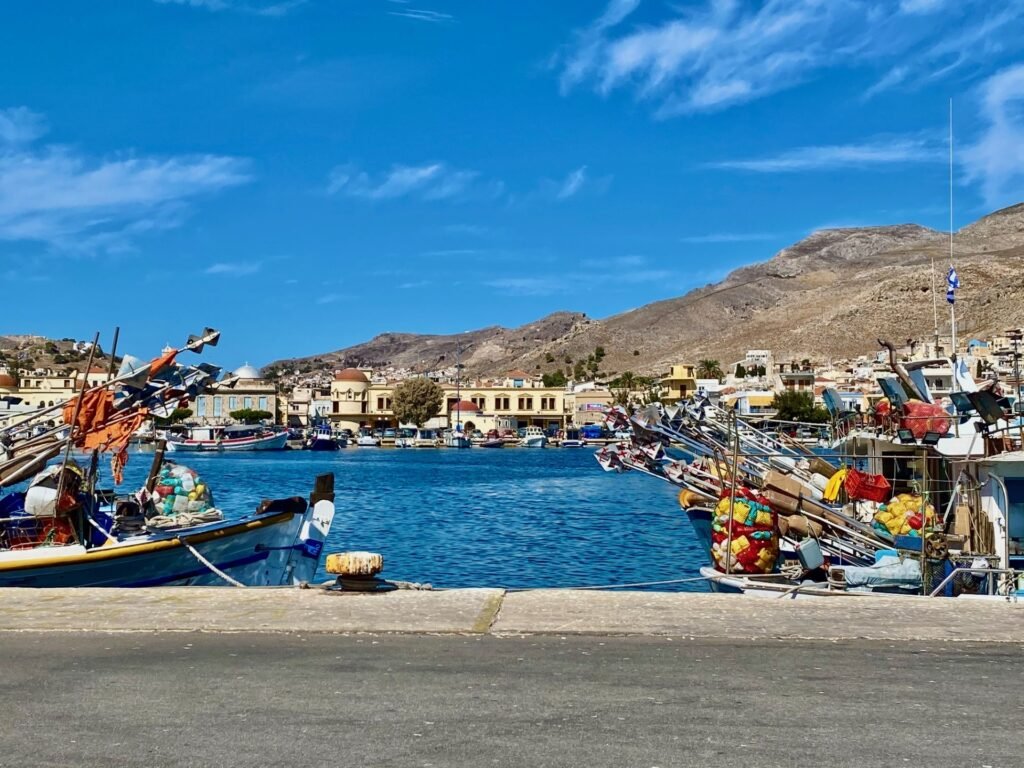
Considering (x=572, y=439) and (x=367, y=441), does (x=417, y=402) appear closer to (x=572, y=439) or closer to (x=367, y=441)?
(x=367, y=441)

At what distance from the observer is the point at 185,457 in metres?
114

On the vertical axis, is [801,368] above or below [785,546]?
above

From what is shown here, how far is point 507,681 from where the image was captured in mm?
7133

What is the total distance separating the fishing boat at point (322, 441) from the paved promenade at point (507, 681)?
385ft

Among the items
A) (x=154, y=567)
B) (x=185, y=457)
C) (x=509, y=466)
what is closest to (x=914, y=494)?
(x=154, y=567)

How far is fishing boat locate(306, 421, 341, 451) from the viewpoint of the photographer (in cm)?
12675

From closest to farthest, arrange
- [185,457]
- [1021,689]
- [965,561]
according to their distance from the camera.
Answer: [1021,689] → [965,561] → [185,457]

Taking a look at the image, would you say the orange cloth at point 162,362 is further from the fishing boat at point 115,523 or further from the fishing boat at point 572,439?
the fishing boat at point 572,439

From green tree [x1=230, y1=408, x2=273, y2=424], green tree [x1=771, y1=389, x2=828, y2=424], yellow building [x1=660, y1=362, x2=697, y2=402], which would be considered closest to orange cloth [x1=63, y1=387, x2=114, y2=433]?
green tree [x1=771, y1=389, x2=828, y2=424]

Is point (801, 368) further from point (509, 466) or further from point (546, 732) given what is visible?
point (546, 732)

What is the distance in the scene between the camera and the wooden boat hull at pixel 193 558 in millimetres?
14359

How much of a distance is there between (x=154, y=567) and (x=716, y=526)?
8175 millimetres

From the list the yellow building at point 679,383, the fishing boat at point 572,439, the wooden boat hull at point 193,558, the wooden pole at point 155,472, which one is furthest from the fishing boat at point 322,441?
the wooden boat hull at point 193,558

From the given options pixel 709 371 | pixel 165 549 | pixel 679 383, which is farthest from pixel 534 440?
pixel 165 549
